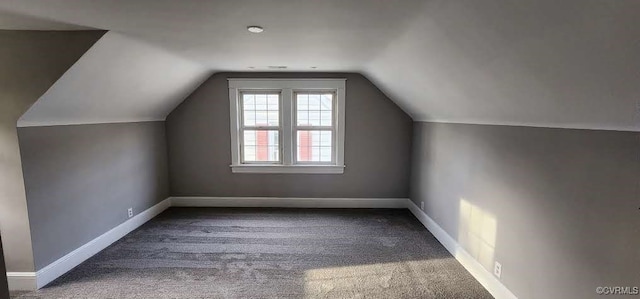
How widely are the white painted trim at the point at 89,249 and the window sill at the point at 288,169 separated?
135cm

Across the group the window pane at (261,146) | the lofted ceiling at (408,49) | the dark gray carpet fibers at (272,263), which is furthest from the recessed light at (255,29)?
the window pane at (261,146)

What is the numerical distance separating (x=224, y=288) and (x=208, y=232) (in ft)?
4.14

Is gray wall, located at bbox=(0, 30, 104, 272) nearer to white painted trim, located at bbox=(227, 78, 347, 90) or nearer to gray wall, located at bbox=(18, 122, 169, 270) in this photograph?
gray wall, located at bbox=(18, 122, 169, 270)

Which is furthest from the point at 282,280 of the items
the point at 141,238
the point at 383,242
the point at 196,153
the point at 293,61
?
the point at 196,153

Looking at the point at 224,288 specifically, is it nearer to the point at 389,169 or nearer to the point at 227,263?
the point at 227,263

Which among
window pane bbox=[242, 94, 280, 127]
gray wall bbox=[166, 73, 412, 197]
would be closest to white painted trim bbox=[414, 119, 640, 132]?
gray wall bbox=[166, 73, 412, 197]

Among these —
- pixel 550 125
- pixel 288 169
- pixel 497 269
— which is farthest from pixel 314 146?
pixel 550 125

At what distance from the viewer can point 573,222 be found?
1.64 meters

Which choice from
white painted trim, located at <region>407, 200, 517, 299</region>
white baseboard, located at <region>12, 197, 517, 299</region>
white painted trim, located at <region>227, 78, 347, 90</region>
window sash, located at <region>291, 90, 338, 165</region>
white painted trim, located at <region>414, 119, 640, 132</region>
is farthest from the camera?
window sash, located at <region>291, 90, 338, 165</region>

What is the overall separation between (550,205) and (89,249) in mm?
4075

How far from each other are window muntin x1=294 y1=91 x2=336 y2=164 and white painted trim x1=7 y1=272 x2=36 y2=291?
10.0 feet

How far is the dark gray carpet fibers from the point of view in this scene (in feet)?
7.72

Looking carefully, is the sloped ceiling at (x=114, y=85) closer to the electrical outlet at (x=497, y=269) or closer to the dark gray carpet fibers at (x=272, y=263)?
the dark gray carpet fibers at (x=272, y=263)

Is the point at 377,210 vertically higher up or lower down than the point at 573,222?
lower down
